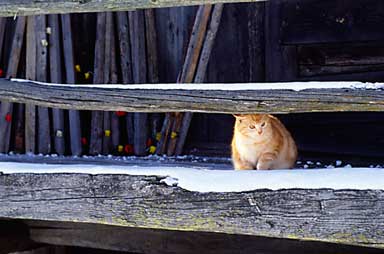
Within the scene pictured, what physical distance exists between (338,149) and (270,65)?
2.73ft

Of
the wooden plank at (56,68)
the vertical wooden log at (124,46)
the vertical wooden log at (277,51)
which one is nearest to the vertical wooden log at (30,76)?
the wooden plank at (56,68)

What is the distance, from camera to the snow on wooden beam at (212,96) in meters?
3.49

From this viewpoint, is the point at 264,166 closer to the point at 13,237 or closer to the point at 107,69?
the point at 13,237

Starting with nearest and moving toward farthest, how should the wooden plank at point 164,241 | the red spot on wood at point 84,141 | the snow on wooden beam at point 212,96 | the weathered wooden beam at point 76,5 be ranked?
the snow on wooden beam at point 212,96 < the weathered wooden beam at point 76,5 < the wooden plank at point 164,241 < the red spot on wood at point 84,141

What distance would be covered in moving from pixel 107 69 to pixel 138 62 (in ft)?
0.86

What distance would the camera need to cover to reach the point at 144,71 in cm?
669

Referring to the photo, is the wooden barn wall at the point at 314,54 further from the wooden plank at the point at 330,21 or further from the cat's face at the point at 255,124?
the cat's face at the point at 255,124

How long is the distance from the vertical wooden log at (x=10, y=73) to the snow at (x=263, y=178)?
117 inches

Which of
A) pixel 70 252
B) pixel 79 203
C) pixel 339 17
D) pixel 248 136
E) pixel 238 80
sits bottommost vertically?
pixel 70 252

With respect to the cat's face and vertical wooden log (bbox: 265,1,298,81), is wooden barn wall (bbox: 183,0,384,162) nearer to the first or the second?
vertical wooden log (bbox: 265,1,298,81)

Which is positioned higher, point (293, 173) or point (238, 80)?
point (238, 80)

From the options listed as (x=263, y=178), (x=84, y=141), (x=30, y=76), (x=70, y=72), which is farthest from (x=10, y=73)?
(x=263, y=178)

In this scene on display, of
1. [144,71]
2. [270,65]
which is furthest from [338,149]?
[144,71]

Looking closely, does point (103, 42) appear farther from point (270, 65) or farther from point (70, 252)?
point (70, 252)
